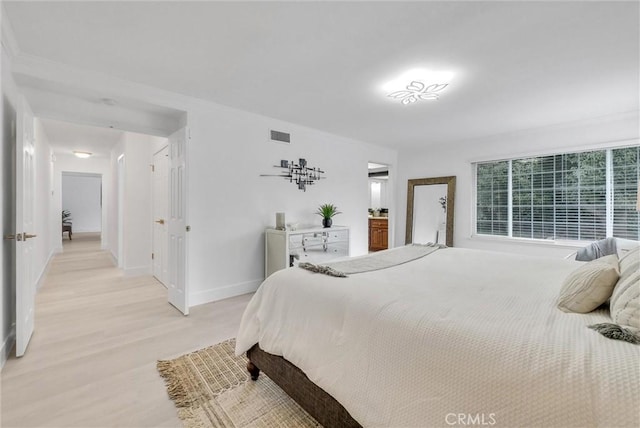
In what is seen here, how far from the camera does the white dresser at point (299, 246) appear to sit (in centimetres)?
362

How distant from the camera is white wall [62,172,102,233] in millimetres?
10719

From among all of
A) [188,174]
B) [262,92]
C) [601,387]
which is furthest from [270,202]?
[601,387]

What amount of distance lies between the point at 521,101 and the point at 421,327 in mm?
3349

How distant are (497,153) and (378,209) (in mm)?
4152

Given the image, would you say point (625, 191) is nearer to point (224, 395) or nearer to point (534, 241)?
point (534, 241)

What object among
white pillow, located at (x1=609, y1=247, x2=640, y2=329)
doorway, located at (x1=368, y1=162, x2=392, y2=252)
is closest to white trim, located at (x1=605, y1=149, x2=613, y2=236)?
doorway, located at (x1=368, y1=162, x2=392, y2=252)

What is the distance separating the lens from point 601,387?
30.6 inches

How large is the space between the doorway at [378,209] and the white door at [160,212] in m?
4.19

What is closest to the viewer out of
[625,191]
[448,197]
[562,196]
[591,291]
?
[591,291]

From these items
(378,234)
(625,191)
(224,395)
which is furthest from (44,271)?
(625,191)

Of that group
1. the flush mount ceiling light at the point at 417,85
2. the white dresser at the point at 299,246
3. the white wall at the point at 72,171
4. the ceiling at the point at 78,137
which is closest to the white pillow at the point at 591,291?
the flush mount ceiling light at the point at 417,85

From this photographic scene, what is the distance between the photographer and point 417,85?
283 cm

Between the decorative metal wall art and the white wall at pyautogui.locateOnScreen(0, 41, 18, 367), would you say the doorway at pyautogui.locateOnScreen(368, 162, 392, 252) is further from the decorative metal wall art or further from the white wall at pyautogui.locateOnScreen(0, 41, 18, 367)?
the white wall at pyautogui.locateOnScreen(0, 41, 18, 367)

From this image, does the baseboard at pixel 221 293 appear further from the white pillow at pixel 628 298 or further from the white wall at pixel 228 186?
the white pillow at pixel 628 298
